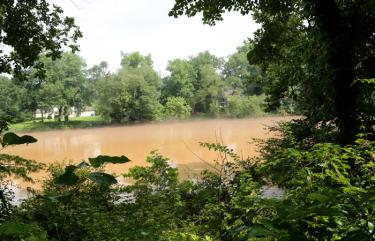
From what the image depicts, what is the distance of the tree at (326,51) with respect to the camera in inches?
291

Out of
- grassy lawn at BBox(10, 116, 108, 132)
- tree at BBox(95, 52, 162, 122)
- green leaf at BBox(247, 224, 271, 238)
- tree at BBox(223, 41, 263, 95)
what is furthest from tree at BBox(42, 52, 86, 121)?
green leaf at BBox(247, 224, 271, 238)

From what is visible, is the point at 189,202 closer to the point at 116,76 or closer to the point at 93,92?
the point at 116,76

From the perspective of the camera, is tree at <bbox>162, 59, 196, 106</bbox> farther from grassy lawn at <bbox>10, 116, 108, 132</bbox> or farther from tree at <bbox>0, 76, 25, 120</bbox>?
tree at <bbox>0, 76, 25, 120</bbox>

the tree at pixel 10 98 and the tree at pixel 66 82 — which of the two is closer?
the tree at pixel 10 98

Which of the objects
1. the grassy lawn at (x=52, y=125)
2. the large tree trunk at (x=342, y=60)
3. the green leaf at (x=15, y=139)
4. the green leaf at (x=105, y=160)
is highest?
the large tree trunk at (x=342, y=60)

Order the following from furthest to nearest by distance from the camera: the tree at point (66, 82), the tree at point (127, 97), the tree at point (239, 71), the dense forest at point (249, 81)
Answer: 1. the tree at point (239, 71)
2. the tree at point (66, 82)
3. the tree at point (127, 97)
4. the dense forest at point (249, 81)

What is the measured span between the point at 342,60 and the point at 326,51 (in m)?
0.37

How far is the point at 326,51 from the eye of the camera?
749cm

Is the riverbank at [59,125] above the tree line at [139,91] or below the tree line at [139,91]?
below

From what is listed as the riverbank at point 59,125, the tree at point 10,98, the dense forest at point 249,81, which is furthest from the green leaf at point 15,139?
the tree at point 10,98

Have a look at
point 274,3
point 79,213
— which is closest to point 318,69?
point 274,3

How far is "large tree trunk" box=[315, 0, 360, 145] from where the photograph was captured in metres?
7.34

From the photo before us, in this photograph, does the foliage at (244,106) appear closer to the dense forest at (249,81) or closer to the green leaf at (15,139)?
the dense forest at (249,81)

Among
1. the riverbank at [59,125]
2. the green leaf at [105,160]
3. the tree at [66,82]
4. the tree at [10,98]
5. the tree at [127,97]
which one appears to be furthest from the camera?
the tree at [66,82]
